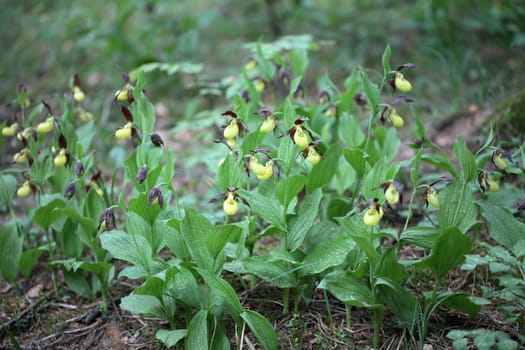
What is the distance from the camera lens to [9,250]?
248 cm

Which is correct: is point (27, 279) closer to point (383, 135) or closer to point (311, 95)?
point (383, 135)

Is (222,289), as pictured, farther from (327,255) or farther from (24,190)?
(24,190)

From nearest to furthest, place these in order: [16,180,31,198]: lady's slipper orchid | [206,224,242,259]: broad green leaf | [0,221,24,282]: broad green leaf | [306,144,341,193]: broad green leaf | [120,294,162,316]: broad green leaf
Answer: [206,224,242,259]: broad green leaf → [120,294,162,316]: broad green leaf → [306,144,341,193]: broad green leaf → [16,180,31,198]: lady's slipper orchid → [0,221,24,282]: broad green leaf

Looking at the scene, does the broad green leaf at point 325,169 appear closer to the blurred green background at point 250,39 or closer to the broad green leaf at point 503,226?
the broad green leaf at point 503,226

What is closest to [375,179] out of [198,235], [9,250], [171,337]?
[198,235]

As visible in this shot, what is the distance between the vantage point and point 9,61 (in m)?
5.27

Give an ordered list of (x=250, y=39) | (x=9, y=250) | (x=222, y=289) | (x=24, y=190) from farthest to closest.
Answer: (x=250, y=39), (x=9, y=250), (x=24, y=190), (x=222, y=289)

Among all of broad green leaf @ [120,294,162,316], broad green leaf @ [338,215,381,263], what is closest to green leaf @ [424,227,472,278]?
broad green leaf @ [338,215,381,263]

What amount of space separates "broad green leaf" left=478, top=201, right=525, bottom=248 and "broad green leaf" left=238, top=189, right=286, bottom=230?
836mm

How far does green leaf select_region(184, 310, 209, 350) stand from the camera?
1.87 metres

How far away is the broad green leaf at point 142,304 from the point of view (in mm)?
1984

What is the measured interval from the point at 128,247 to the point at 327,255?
908 mm

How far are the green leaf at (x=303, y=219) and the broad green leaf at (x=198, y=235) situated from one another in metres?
0.42

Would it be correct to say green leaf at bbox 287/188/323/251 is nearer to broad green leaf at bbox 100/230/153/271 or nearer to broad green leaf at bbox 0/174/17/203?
broad green leaf at bbox 100/230/153/271
